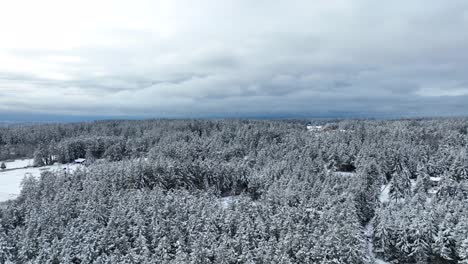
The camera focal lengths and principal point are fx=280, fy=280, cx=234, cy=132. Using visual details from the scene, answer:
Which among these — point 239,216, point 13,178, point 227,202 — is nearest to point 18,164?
point 13,178

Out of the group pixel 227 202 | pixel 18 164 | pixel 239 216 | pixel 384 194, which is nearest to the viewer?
pixel 239 216

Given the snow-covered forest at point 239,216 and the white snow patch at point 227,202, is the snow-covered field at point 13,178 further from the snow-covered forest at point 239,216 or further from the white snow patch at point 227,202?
the white snow patch at point 227,202

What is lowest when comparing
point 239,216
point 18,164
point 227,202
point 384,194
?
point 384,194

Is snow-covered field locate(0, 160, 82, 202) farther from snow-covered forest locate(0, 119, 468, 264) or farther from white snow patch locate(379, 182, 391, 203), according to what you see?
white snow patch locate(379, 182, 391, 203)

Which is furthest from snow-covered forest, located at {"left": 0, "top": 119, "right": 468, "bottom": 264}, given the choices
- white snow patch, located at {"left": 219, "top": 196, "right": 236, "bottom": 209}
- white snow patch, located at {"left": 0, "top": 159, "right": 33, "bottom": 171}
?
white snow patch, located at {"left": 0, "top": 159, "right": 33, "bottom": 171}

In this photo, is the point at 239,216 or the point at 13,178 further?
the point at 13,178

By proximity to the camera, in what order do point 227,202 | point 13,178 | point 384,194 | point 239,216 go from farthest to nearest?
point 13,178 < point 384,194 < point 227,202 < point 239,216

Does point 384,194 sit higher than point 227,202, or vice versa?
point 227,202

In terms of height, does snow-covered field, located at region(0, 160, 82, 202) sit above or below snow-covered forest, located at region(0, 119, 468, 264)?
below

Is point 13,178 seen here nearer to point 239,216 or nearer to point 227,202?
point 227,202

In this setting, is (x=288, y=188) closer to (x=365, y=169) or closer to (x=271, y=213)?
(x=271, y=213)

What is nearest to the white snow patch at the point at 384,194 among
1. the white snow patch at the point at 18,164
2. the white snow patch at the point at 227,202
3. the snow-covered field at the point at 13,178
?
the white snow patch at the point at 227,202
